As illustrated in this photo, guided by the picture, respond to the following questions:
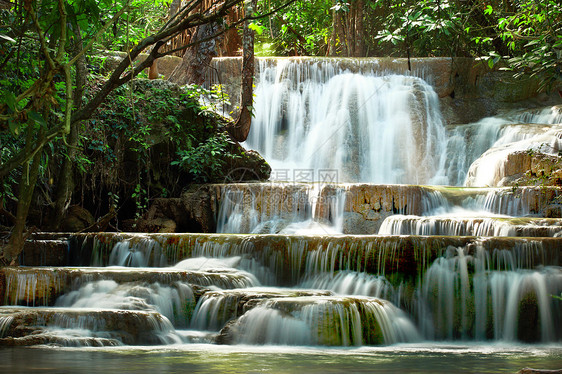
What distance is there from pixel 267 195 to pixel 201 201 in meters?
Result: 1.19

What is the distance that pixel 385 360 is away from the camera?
461 centimetres

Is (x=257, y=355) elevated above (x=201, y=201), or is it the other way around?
(x=201, y=201)

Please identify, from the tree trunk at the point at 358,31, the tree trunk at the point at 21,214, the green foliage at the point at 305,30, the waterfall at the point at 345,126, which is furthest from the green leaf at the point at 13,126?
the green foliage at the point at 305,30

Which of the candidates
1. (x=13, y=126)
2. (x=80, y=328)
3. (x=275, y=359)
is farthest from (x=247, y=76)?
(x=13, y=126)

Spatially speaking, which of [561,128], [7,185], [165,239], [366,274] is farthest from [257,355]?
[561,128]

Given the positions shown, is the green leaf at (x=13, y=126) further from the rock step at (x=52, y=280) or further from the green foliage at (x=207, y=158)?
the green foliage at (x=207, y=158)

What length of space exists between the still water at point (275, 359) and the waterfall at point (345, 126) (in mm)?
8315

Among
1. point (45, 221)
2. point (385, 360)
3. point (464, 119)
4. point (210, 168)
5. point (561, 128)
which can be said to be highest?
point (464, 119)

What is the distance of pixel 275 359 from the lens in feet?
15.0

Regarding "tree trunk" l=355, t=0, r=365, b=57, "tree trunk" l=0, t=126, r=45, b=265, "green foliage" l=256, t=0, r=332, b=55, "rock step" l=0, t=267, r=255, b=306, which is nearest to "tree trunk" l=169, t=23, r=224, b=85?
"green foliage" l=256, t=0, r=332, b=55

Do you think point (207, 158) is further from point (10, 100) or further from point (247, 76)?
point (10, 100)

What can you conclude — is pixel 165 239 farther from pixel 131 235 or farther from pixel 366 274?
pixel 366 274

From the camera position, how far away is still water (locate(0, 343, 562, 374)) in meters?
3.98

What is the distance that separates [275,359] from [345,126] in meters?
10.3
